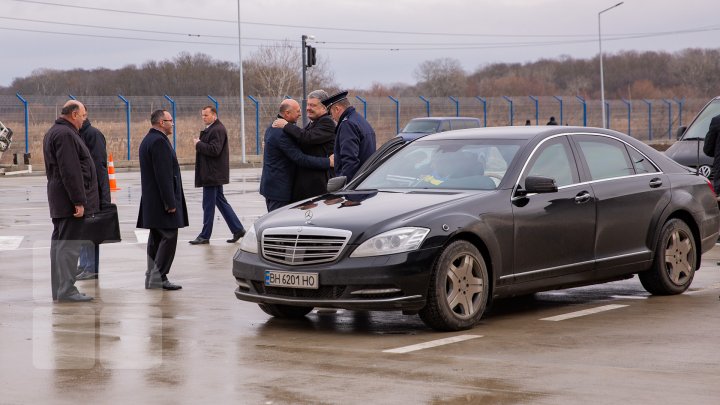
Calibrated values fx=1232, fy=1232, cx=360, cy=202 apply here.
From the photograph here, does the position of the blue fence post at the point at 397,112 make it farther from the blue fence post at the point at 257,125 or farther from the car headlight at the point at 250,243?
the car headlight at the point at 250,243

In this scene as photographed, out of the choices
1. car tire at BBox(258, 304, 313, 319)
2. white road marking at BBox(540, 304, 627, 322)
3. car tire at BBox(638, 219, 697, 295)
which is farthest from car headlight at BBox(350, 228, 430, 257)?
car tire at BBox(638, 219, 697, 295)

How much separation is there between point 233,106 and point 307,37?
1181 centimetres

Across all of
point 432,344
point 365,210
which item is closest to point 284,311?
point 365,210

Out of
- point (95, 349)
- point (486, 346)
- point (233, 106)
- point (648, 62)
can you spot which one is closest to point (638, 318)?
point (486, 346)

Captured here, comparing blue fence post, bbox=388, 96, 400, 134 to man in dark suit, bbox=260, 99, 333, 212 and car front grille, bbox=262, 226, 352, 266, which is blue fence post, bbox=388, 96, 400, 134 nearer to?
man in dark suit, bbox=260, 99, 333, 212

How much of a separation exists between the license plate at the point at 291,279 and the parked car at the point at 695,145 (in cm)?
910

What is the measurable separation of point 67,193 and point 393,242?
145 inches

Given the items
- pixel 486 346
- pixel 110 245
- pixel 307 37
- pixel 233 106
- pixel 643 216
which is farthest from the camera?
pixel 233 106

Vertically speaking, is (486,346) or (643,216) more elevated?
(643,216)

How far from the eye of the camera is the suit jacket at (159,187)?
11914 millimetres

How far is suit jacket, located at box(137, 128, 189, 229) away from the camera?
39.1 feet

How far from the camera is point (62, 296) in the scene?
11.0 m

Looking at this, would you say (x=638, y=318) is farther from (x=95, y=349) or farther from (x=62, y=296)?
(x=62, y=296)

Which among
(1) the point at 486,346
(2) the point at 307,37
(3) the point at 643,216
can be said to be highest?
(2) the point at 307,37
